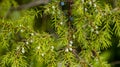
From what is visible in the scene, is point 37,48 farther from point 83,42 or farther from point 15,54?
point 83,42

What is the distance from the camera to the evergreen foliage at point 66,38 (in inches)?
51.5

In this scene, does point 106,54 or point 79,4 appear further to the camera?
point 106,54

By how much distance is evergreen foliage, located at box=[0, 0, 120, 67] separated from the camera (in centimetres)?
131

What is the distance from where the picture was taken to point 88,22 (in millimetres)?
1356

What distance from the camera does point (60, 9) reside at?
1.39m

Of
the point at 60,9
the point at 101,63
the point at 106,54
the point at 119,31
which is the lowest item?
the point at 106,54

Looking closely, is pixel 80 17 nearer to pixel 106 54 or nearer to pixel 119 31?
pixel 119 31

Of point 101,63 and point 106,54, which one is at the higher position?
point 101,63

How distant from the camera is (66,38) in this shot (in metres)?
1.34

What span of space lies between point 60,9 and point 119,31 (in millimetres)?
290

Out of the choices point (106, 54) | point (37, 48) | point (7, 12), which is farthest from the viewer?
point (7, 12)

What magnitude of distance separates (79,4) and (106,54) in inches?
31.5

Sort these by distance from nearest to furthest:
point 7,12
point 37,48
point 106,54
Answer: point 37,48
point 106,54
point 7,12

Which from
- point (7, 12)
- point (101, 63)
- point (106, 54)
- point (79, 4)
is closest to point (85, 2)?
point (79, 4)
